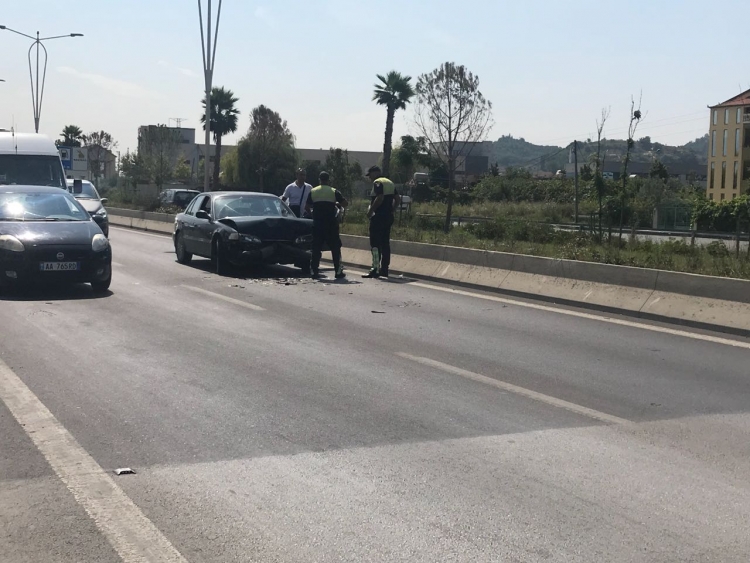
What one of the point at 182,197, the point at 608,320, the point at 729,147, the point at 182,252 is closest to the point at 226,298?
the point at 608,320

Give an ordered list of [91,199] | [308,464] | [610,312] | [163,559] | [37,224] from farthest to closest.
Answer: [91,199]
[37,224]
[610,312]
[308,464]
[163,559]

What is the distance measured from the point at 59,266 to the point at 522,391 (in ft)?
26.2

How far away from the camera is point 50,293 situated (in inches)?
545

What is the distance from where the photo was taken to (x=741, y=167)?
93062 millimetres

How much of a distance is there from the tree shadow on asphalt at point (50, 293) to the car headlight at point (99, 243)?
2.30 feet

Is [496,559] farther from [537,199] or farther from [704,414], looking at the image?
[537,199]

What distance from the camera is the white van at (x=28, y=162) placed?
66.4 feet

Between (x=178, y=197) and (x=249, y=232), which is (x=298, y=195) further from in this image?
(x=178, y=197)

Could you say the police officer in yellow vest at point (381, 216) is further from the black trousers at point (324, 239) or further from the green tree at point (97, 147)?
the green tree at point (97, 147)

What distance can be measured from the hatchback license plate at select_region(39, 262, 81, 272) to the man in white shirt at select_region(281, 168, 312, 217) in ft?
23.3

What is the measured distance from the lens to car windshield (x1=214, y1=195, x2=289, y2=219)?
1791 centimetres

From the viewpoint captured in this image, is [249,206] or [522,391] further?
[249,206]

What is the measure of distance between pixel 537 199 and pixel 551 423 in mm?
64992

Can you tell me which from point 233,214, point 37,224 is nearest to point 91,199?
point 233,214
